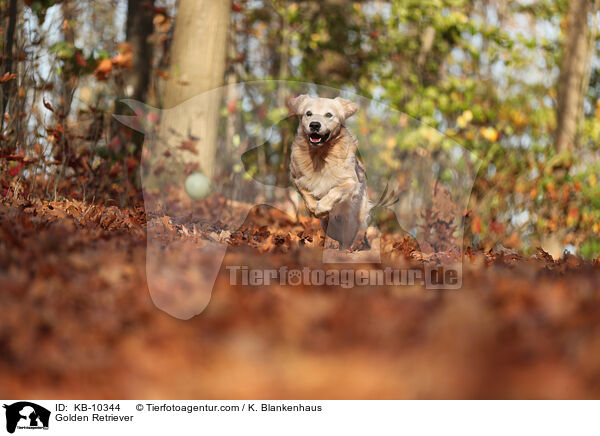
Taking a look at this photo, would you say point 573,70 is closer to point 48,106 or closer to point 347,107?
point 347,107

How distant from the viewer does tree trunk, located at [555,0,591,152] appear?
7.96m

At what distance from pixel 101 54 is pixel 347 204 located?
3.11m

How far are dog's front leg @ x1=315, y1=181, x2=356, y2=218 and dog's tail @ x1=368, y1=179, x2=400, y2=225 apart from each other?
0.54 metres

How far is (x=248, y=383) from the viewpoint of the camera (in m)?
1.37

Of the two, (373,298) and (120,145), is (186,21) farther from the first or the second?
(373,298)

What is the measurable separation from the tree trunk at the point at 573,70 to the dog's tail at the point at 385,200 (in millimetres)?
3987

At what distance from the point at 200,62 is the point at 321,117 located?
2.46m

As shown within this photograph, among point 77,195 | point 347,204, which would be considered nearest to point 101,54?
point 77,195

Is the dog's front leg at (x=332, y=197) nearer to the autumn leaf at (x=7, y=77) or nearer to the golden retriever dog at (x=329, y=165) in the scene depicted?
the golden retriever dog at (x=329, y=165)

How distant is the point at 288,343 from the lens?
149 cm
